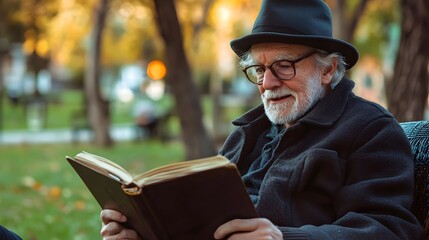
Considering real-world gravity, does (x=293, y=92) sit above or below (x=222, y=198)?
above

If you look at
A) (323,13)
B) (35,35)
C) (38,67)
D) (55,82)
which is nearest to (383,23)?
(35,35)

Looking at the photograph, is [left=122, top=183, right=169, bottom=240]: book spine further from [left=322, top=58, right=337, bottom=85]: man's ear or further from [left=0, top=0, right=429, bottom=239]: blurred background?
[left=0, top=0, right=429, bottom=239]: blurred background

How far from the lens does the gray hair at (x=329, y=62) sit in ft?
11.3

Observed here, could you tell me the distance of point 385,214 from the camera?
9.88 feet

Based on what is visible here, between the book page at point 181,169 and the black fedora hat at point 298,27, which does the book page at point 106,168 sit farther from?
the black fedora hat at point 298,27

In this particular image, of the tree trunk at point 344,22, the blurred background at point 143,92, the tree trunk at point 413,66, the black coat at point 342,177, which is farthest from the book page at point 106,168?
the tree trunk at point 344,22

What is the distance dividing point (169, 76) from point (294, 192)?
836cm

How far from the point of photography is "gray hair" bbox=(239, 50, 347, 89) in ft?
11.3

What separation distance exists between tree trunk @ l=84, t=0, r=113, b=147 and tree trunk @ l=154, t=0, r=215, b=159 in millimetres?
8030

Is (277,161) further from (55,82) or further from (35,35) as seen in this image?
(55,82)

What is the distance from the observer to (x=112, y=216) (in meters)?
3.29

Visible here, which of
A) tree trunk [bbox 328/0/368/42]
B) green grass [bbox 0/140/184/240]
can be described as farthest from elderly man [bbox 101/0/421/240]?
tree trunk [bbox 328/0/368/42]

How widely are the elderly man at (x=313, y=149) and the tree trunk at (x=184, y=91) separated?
711cm

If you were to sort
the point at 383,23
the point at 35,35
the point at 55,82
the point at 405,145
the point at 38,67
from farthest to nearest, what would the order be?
the point at 55,82, the point at 38,67, the point at 383,23, the point at 35,35, the point at 405,145
